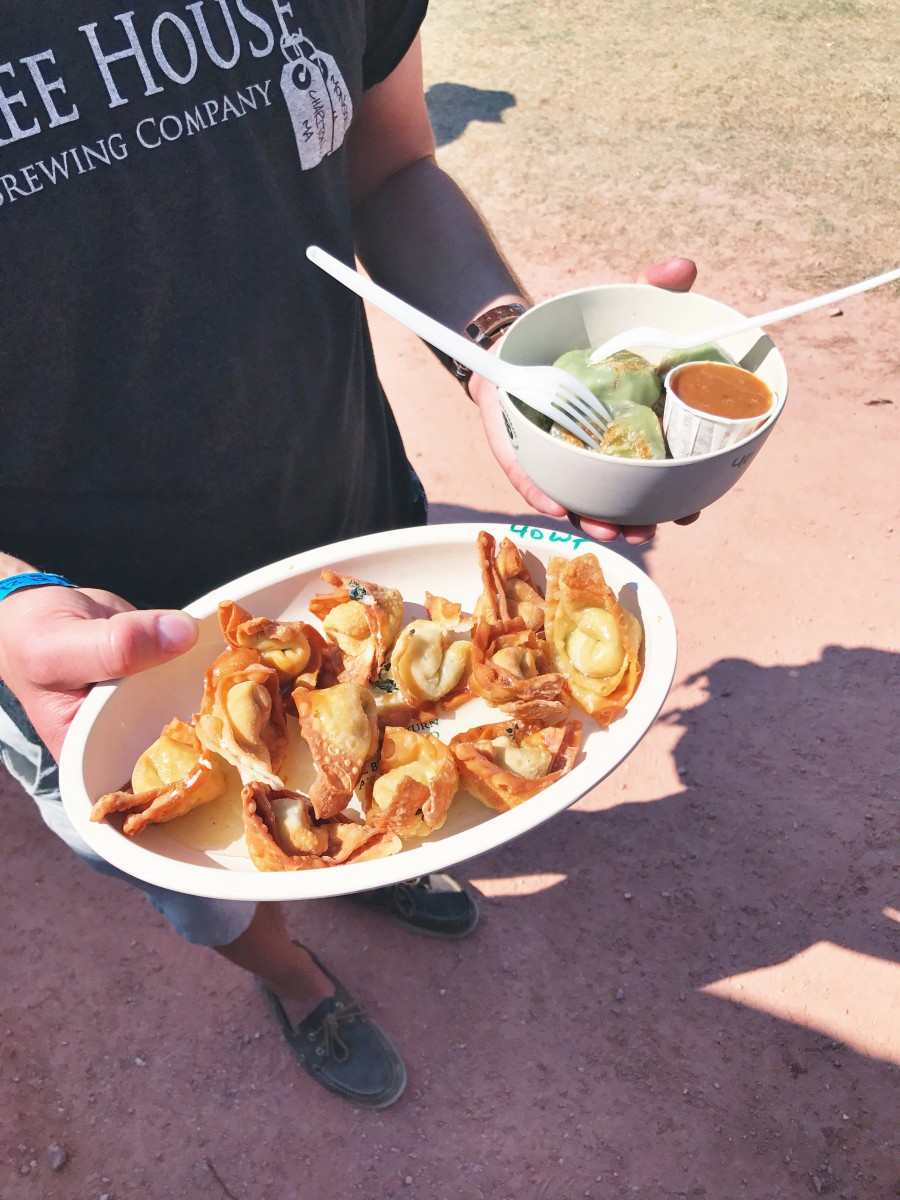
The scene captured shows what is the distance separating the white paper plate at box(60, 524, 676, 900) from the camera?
5.24 feet

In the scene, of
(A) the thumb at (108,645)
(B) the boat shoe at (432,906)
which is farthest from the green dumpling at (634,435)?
(B) the boat shoe at (432,906)

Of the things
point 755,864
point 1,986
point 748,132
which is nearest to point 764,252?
point 748,132

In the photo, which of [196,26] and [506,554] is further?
[506,554]

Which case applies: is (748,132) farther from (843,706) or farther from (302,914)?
(302,914)

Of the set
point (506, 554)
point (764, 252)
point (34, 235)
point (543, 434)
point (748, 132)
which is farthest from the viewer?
point (748, 132)

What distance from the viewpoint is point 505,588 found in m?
2.05

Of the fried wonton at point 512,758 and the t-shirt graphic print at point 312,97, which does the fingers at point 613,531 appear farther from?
the t-shirt graphic print at point 312,97

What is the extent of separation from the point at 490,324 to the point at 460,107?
20.2ft

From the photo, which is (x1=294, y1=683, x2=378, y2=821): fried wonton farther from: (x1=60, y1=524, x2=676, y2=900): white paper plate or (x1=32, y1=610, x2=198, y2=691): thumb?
(x1=32, y1=610, x2=198, y2=691): thumb

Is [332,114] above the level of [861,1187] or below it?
above

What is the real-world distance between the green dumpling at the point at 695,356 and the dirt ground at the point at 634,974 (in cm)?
196

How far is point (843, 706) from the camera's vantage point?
369 cm

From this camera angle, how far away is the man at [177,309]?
1.52 meters

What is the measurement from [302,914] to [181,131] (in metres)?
2.53
